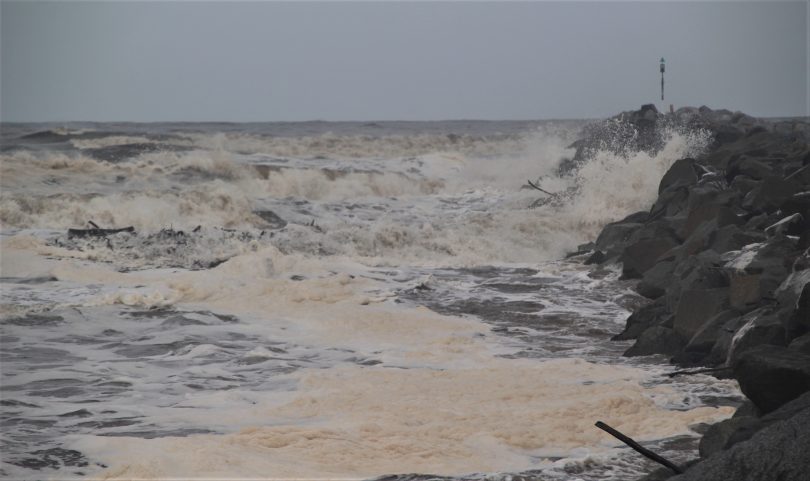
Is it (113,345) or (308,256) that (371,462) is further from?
(308,256)

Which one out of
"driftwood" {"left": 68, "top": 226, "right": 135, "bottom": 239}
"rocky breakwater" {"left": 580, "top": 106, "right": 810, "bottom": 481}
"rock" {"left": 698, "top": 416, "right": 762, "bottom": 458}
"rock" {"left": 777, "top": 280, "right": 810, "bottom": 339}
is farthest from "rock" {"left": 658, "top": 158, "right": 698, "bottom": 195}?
"rock" {"left": 698, "top": 416, "right": 762, "bottom": 458}

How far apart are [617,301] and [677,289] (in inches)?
88.1

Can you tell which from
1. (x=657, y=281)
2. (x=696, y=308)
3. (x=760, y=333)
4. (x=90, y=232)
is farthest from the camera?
(x=90, y=232)

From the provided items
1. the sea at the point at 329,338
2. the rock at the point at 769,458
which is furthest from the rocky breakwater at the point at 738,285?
the sea at the point at 329,338

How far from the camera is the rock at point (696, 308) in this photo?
358 inches

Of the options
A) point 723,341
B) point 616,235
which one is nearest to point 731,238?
point 723,341

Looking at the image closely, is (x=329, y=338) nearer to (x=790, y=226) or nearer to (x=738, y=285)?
(x=738, y=285)

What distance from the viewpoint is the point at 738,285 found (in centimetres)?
904

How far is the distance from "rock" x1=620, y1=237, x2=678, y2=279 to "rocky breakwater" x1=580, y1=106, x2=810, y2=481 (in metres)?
0.01

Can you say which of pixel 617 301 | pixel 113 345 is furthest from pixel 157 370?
pixel 617 301

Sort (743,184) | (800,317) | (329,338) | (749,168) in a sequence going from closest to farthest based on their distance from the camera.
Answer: (800,317)
(329,338)
(743,184)
(749,168)

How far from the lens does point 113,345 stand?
993cm

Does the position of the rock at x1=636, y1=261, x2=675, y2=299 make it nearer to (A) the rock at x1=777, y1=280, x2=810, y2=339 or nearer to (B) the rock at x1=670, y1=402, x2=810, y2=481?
(A) the rock at x1=777, y1=280, x2=810, y2=339

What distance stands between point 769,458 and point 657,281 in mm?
8027
